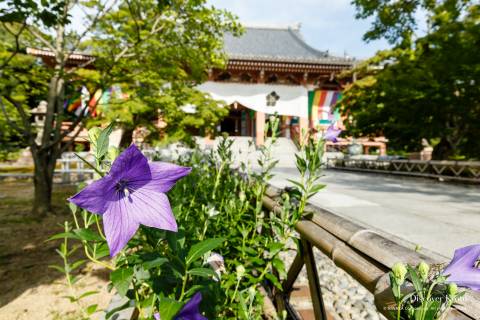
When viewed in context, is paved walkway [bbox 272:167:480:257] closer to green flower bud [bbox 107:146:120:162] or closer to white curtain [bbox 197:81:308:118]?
green flower bud [bbox 107:146:120:162]

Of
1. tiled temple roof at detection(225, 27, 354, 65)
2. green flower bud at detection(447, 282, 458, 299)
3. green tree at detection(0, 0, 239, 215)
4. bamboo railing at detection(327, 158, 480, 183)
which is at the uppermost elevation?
tiled temple roof at detection(225, 27, 354, 65)

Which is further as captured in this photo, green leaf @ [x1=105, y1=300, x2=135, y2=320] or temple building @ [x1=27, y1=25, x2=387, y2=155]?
temple building @ [x1=27, y1=25, x2=387, y2=155]

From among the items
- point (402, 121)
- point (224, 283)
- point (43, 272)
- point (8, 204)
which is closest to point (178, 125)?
point (8, 204)

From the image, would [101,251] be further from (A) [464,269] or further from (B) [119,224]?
(A) [464,269]

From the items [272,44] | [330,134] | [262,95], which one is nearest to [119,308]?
[330,134]

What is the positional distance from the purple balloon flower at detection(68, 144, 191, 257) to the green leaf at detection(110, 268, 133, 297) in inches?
7.2

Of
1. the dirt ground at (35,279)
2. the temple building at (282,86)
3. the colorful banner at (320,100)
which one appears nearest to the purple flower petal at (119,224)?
the dirt ground at (35,279)

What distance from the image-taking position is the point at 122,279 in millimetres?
697

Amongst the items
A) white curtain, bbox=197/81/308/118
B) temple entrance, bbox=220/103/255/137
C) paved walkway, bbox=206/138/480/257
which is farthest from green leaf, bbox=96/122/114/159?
temple entrance, bbox=220/103/255/137

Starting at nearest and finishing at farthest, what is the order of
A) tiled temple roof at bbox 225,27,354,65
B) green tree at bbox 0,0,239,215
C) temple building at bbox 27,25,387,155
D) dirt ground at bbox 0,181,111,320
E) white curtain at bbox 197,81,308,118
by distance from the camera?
dirt ground at bbox 0,181,111,320
green tree at bbox 0,0,239,215
temple building at bbox 27,25,387,155
white curtain at bbox 197,81,308,118
tiled temple roof at bbox 225,27,354,65

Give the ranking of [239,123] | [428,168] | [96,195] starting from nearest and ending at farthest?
[96,195]
[428,168]
[239,123]

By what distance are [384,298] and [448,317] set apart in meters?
0.15

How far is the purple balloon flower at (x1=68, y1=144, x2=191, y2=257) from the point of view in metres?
0.53

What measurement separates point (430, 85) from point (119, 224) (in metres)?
9.48
